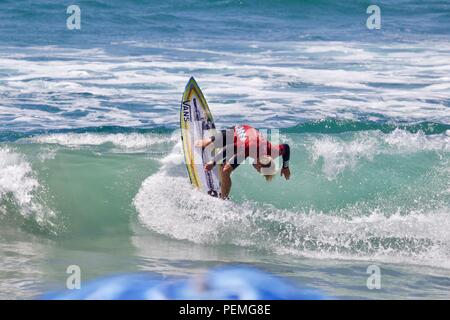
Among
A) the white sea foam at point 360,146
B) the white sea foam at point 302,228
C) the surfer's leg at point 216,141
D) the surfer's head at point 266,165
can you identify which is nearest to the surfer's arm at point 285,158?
the surfer's head at point 266,165

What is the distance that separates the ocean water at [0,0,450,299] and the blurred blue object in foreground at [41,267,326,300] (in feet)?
0.86

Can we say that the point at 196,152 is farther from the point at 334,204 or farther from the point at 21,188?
the point at 21,188

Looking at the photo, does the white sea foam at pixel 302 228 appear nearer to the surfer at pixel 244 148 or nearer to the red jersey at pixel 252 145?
the surfer at pixel 244 148

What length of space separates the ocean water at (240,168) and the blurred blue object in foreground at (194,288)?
0.26 metres

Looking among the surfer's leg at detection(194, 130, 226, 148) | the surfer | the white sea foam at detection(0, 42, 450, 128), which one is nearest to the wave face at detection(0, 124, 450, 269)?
the surfer

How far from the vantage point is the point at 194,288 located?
7.20m

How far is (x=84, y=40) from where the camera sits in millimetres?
22266

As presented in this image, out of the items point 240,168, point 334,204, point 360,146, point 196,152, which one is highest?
point 196,152

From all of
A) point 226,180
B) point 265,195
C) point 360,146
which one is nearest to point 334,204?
point 265,195

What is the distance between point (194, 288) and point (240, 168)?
4.36 metres

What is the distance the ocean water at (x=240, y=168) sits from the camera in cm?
872

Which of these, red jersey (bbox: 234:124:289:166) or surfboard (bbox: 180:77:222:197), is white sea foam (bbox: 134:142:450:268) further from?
red jersey (bbox: 234:124:289:166)

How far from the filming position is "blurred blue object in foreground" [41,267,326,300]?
22.6ft

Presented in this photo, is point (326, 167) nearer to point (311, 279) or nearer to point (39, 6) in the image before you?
point (311, 279)
